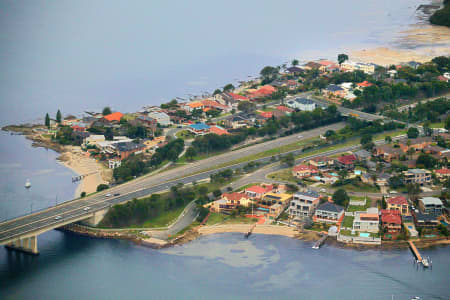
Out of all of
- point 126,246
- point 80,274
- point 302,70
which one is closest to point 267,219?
point 126,246

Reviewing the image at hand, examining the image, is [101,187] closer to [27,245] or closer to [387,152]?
[27,245]

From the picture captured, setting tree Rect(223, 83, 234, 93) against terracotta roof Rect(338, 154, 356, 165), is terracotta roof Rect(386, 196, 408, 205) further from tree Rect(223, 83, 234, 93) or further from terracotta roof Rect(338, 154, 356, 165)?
tree Rect(223, 83, 234, 93)

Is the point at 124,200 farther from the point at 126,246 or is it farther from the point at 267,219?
the point at 267,219

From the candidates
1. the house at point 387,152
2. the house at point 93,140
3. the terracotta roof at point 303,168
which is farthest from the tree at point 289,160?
the house at point 93,140

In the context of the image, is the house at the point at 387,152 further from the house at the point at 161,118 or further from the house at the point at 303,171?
the house at the point at 161,118

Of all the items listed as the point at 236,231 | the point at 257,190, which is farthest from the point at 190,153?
the point at 236,231

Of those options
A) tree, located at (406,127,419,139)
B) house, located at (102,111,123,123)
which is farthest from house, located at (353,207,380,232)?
house, located at (102,111,123,123)
